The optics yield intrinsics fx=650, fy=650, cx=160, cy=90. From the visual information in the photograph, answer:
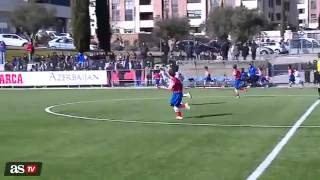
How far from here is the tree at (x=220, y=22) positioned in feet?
277

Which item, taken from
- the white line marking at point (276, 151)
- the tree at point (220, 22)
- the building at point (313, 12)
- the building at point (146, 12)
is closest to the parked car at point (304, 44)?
the tree at point (220, 22)

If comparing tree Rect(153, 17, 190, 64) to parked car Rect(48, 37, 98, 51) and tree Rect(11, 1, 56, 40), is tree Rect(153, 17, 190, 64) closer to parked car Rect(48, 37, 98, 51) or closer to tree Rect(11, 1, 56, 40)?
tree Rect(11, 1, 56, 40)

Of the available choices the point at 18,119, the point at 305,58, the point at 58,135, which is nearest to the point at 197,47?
the point at 305,58

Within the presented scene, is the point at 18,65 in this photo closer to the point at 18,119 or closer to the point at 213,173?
the point at 18,119

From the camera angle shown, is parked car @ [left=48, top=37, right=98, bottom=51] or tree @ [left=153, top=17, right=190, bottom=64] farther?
tree @ [left=153, top=17, right=190, bottom=64]

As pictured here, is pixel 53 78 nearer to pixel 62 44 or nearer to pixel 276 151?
pixel 62 44

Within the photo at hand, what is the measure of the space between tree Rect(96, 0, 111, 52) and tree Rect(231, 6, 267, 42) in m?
22.7

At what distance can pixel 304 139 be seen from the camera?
14.8 metres

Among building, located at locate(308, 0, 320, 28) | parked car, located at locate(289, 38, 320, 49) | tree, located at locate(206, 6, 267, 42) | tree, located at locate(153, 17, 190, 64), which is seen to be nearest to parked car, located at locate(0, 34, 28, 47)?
tree, located at locate(153, 17, 190, 64)

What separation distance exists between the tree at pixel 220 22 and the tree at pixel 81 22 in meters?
30.7

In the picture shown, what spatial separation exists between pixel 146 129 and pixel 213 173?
6.71m

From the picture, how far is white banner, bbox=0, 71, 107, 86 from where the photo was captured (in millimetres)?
42938

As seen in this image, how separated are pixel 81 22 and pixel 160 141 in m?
42.5

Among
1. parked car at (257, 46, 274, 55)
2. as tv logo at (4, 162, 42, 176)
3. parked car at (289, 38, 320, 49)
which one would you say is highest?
parked car at (289, 38, 320, 49)
